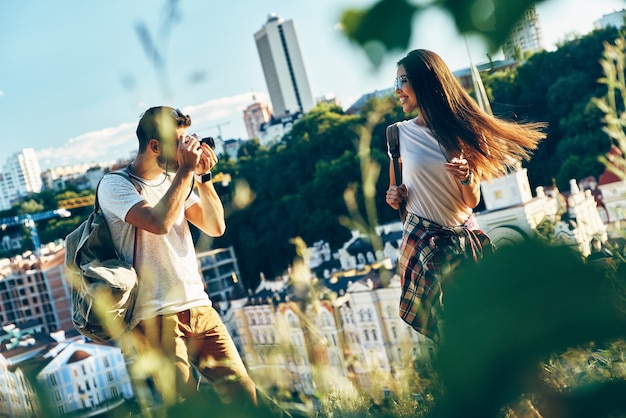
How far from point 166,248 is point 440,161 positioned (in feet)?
1.72

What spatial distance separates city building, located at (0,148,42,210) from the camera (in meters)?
36.7

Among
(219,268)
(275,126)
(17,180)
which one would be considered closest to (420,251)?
(219,268)

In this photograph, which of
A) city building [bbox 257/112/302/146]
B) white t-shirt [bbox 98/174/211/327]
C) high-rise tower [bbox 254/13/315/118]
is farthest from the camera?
high-rise tower [bbox 254/13/315/118]

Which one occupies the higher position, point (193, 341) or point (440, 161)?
point (440, 161)

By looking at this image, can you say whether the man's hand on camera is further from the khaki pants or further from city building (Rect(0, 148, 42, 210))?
city building (Rect(0, 148, 42, 210))

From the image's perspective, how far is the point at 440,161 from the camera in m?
1.27

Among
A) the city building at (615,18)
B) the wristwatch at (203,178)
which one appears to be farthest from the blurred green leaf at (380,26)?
the wristwatch at (203,178)

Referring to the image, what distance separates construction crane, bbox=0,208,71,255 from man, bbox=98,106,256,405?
1110 inches

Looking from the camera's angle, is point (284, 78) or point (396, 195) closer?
point (396, 195)

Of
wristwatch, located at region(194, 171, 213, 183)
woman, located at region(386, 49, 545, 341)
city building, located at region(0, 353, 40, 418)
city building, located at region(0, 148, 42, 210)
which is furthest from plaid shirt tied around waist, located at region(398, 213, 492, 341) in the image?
city building, located at region(0, 148, 42, 210)

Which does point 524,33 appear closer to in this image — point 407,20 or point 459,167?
point 407,20

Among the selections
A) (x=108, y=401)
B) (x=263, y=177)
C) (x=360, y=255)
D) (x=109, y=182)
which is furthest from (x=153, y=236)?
(x=263, y=177)

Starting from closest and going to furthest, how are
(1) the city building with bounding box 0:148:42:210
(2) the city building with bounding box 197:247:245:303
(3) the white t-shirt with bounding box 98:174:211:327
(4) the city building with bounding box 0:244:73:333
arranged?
(3) the white t-shirt with bounding box 98:174:211:327 < (2) the city building with bounding box 197:247:245:303 < (4) the city building with bounding box 0:244:73:333 < (1) the city building with bounding box 0:148:42:210

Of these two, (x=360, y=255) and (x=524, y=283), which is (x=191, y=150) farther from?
(x=360, y=255)
